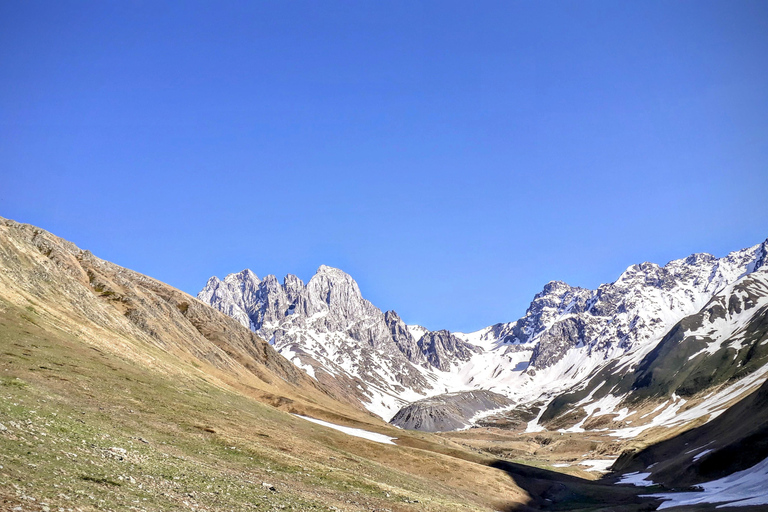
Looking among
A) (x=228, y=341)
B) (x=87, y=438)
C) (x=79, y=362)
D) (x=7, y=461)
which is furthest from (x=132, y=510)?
(x=228, y=341)

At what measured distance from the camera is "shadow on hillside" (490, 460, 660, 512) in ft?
240

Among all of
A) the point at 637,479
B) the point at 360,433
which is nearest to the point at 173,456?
the point at 360,433

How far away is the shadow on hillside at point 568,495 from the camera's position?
240ft

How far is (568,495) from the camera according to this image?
282ft

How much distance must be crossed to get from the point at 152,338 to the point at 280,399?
32.3 m

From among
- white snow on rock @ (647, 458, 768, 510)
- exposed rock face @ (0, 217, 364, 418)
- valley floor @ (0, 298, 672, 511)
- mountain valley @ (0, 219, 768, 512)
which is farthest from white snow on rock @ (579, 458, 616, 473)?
exposed rock face @ (0, 217, 364, 418)

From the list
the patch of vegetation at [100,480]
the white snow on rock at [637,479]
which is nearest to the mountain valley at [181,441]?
the patch of vegetation at [100,480]

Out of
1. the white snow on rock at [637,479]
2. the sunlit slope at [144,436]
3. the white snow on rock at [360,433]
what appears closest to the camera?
the sunlit slope at [144,436]

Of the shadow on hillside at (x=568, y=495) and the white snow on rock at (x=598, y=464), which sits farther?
the white snow on rock at (x=598, y=464)

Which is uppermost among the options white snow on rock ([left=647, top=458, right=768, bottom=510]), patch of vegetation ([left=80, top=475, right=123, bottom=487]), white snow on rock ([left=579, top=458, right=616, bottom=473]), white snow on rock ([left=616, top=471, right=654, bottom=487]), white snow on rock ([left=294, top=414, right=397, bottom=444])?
white snow on rock ([left=647, top=458, right=768, bottom=510])

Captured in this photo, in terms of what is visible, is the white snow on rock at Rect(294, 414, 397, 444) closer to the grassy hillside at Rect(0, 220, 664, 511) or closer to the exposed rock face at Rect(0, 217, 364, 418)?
the grassy hillside at Rect(0, 220, 664, 511)

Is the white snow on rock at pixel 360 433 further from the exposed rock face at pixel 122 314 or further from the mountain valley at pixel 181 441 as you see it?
the exposed rock face at pixel 122 314

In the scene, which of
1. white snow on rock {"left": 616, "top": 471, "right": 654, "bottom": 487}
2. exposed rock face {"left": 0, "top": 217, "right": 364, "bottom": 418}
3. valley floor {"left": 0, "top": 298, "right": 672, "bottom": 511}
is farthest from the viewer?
white snow on rock {"left": 616, "top": 471, "right": 654, "bottom": 487}

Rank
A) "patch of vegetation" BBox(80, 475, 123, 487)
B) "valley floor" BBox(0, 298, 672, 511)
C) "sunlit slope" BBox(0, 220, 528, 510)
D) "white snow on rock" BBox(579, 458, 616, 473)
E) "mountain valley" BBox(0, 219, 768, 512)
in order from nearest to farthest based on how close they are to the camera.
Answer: "patch of vegetation" BBox(80, 475, 123, 487), "valley floor" BBox(0, 298, 672, 511), "sunlit slope" BBox(0, 220, 528, 510), "mountain valley" BBox(0, 219, 768, 512), "white snow on rock" BBox(579, 458, 616, 473)
